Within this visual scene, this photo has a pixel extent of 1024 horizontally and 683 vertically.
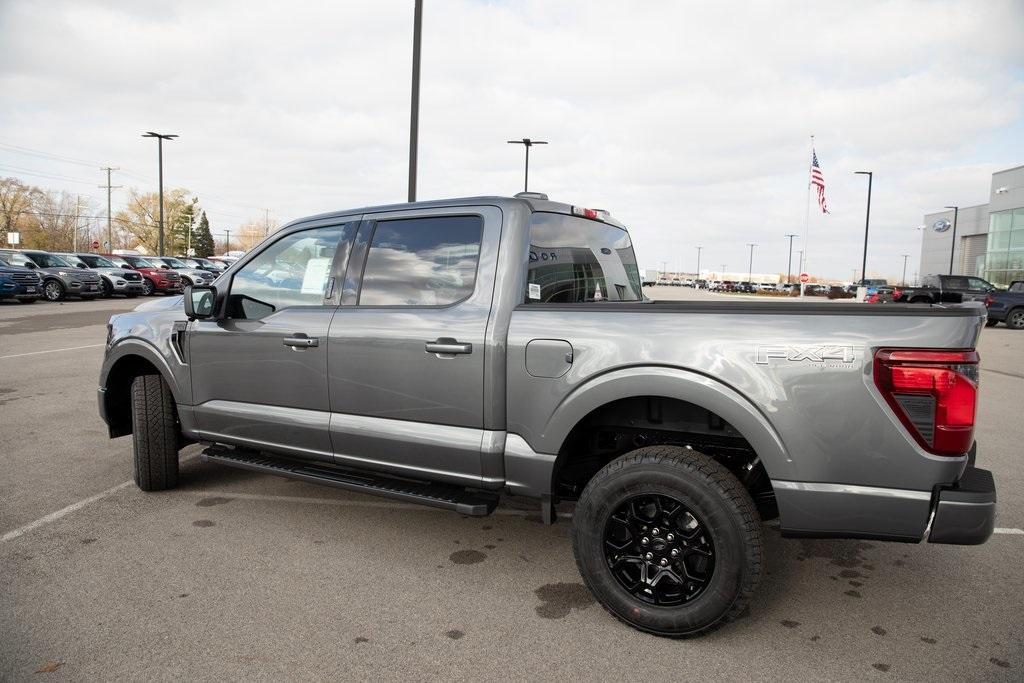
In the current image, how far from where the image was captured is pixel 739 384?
2676mm

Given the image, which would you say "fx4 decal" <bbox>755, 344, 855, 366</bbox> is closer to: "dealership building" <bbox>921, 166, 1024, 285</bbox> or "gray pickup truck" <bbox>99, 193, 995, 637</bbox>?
"gray pickup truck" <bbox>99, 193, 995, 637</bbox>

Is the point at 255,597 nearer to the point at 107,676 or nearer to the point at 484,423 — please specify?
the point at 107,676

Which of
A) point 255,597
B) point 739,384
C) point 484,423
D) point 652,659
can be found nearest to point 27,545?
point 255,597

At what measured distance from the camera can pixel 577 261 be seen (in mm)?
3834

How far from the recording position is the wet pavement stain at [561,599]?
121 inches

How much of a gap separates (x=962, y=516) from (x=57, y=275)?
27.0 meters

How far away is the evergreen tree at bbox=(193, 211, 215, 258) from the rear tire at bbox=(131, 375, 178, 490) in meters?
108

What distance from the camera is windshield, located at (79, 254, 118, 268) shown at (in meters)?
28.1

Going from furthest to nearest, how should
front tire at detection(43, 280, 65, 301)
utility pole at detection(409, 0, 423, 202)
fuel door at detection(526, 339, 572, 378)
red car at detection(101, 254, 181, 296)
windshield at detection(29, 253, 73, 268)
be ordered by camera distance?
red car at detection(101, 254, 181, 296), windshield at detection(29, 253, 73, 268), front tire at detection(43, 280, 65, 301), utility pole at detection(409, 0, 423, 202), fuel door at detection(526, 339, 572, 378)

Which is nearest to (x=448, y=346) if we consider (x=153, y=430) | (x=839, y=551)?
(x=153, y=430)

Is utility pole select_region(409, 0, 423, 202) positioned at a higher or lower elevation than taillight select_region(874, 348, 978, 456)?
higher

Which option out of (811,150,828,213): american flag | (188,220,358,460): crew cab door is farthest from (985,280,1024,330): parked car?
(188,220,358,460): crew cab door

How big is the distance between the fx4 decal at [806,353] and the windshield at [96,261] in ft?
103

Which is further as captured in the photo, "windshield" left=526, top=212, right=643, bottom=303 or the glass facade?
the glass facade
